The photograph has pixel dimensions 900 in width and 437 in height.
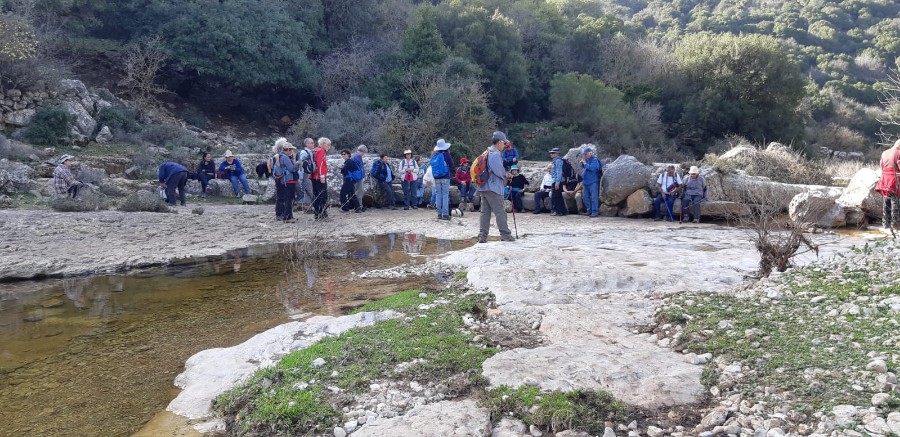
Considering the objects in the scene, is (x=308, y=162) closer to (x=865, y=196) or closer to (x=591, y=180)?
(x=591, y=180)

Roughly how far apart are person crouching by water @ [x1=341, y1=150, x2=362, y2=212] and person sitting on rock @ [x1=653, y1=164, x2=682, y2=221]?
650 centimetres

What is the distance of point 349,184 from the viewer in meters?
15.1

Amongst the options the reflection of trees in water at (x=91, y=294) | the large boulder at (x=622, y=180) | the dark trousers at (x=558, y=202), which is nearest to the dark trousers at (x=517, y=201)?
the dark trousers at (x=558, y=202)

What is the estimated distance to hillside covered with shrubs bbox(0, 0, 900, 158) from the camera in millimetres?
21797

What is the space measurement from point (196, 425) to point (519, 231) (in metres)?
8.46

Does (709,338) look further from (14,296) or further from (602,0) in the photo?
(602,0)

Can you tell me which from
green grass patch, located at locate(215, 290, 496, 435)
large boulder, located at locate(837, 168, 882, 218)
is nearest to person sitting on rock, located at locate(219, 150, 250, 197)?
green grass patch, located at locate(215, 290, 496, 435)

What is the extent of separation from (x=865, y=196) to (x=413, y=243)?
29.2 feet

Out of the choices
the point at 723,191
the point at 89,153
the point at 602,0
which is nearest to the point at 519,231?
the point at 723,191

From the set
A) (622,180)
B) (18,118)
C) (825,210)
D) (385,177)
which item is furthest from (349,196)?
(18,118)

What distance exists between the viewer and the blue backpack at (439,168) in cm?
1380

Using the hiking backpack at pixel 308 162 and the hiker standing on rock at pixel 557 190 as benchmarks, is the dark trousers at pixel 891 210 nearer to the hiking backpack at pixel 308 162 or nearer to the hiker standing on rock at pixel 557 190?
the hiker standing on rock at pixel 557 190

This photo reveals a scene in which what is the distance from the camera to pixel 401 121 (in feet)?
65.4

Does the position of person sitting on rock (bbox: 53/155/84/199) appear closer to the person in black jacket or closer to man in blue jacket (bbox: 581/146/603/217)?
the person in black jacket
